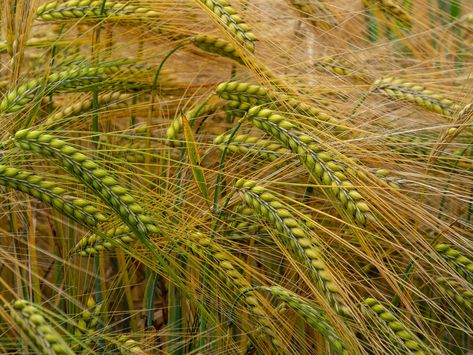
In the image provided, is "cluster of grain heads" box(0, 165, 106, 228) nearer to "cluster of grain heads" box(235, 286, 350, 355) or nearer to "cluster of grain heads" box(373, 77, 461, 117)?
"cluster of grain heads" box(235, 286, 350, 355)

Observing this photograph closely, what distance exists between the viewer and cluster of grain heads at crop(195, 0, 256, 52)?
1588 mm

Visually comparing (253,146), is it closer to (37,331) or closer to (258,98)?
(258,98)

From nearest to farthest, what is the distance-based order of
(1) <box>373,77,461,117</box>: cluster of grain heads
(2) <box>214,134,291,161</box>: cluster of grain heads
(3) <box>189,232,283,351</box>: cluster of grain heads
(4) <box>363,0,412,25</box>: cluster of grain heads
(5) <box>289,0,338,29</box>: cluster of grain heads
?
(3) <box>189,232,283,351</box>: cluster of grain heads, (2) <box>214,134,291,161</box>: cluster of grain heads, (1) <box>373,77,461,117</box>: cluster of grain heads, (5) <box>289,0,338,29</box>: cluster of grain heads, (4) <box>363,0,412,25</box>: cluster of grain heads

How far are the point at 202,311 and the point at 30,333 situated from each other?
0.36 meters

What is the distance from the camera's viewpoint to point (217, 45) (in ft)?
5.82

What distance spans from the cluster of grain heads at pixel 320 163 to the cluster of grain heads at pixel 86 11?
453 millimetres

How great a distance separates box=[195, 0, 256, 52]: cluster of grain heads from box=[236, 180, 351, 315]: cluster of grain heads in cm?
32

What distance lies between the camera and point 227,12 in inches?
63.3

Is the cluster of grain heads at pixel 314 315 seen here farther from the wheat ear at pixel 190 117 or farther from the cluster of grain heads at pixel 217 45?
the cluster of grain heads at pixel 217 45

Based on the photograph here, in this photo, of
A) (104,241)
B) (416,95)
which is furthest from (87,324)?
(416,95)

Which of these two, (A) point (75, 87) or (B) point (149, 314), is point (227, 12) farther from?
(B) point (149, 314)

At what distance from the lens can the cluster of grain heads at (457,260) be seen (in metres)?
1.49

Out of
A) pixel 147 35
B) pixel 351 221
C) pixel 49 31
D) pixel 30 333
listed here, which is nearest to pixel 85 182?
pixel 30 333

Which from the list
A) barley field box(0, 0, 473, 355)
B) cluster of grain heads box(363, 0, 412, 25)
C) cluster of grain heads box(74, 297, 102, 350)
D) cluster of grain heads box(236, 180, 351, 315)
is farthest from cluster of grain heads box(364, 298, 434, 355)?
cluster of grain heads box(363, 0, 412, 25)
